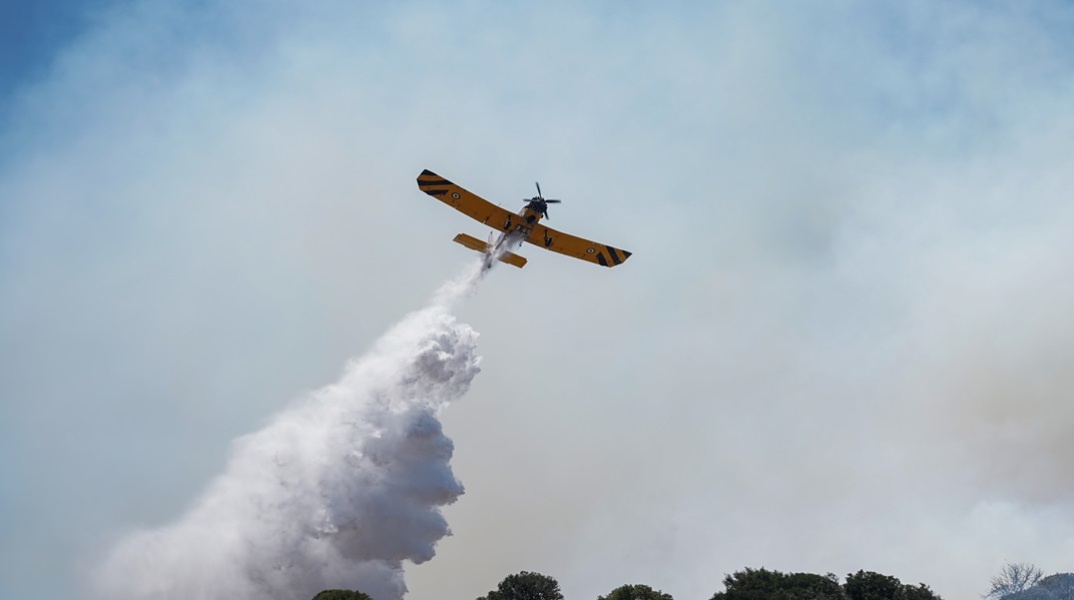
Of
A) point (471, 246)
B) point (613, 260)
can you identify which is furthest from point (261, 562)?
point (613, 260)

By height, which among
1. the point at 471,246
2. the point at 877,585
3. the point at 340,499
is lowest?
the point at 877,585

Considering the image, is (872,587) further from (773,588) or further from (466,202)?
(466,202)

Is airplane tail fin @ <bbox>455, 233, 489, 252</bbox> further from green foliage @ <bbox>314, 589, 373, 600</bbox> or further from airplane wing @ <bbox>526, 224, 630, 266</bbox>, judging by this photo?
green foliage @ <bbox>314, 589, 373, 600</bbox>

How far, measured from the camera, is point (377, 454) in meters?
75.7

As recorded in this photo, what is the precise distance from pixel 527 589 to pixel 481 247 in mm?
31760

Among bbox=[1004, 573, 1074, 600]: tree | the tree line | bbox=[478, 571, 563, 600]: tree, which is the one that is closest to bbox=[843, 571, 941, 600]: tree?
the tree line

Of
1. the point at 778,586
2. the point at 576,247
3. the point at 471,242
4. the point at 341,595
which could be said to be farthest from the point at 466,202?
the point at 778,586

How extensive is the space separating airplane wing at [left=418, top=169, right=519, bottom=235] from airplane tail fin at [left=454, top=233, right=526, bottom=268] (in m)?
1.76

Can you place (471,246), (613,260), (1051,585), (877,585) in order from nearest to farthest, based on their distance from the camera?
1. (471,246)
2. (613,260)
3. (877,585)
4. (1051,585)

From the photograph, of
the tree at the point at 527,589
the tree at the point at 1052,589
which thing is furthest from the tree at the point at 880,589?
the tree at the point at 1052,589

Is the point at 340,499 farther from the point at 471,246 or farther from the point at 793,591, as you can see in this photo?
the point at 793,591

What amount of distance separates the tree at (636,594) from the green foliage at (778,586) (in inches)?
357

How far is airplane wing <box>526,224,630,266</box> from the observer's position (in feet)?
239

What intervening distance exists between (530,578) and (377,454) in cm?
1899
